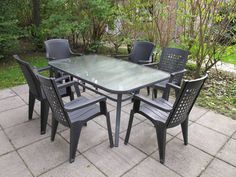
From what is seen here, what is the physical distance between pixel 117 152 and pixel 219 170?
1051 millimetres

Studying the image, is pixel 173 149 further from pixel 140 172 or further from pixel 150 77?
pixel 150 77

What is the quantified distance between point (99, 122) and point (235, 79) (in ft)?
11.5

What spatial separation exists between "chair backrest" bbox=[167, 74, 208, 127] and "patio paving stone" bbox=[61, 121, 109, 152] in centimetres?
88

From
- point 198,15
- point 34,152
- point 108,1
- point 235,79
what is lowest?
point 34,152

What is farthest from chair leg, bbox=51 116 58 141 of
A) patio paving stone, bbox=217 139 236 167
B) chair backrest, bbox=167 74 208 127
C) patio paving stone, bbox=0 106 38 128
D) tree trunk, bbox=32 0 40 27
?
tree trunk, bbox=32 0 40 27

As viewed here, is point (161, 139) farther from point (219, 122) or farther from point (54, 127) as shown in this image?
point (219, 122)

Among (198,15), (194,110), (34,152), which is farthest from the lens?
(198,15)

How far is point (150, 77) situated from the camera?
2520 millimetres

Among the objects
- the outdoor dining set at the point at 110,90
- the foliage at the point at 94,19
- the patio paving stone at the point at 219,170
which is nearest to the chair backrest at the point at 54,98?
the outdoor dining set at the point at 110,90

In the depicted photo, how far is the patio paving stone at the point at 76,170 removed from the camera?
1.93 metres

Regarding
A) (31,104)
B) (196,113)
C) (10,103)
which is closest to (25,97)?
(10,103)

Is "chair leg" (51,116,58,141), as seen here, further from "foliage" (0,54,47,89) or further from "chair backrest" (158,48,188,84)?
"foliage" (0,54,47,89)

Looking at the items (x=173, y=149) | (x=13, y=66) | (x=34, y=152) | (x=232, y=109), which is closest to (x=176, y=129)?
(x=173, y=149)

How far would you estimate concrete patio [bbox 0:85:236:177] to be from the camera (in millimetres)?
1988
